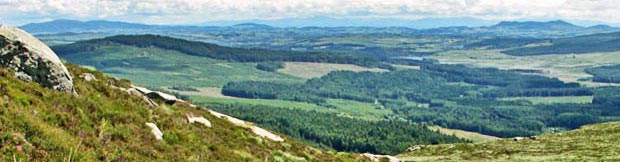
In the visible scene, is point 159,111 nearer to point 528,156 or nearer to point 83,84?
point 83,84

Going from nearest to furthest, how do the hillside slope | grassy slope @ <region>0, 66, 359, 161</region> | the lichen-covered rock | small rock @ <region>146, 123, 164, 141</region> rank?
grassy slope @ <region>0, 66, 359, 161</region>, the hillside slope, small rock @ <region>146, 123, 164, 141</region>, the lichen-covered rock

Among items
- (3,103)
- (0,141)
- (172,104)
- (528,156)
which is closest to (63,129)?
(3,103)

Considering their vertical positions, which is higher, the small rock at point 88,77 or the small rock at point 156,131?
the small rock at point 88,77

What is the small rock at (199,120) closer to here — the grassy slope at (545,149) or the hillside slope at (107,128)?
the hillside slope at (107,128)

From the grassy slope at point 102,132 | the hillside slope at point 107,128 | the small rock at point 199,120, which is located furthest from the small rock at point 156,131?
the small rock at point 199,120

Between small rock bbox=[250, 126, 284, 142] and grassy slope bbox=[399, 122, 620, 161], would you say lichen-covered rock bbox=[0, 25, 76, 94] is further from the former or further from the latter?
grassy slope bbox=[399, 122, 620, 161]

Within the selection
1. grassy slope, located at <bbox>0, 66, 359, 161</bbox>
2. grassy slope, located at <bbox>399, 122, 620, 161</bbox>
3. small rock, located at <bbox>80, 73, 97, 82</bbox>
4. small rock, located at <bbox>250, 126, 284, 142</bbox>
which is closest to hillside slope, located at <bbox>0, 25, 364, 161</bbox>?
grassy slope, located at <bbox>0, 66, 359, 161</bbox>

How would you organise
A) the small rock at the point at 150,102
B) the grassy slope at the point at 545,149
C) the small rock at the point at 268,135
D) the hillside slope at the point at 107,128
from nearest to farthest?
the hillside slope at the point at 107,128
the small rock at the point at 150,102
the small rock at the point at 268,135
the grassy slope at the point at 545,149
